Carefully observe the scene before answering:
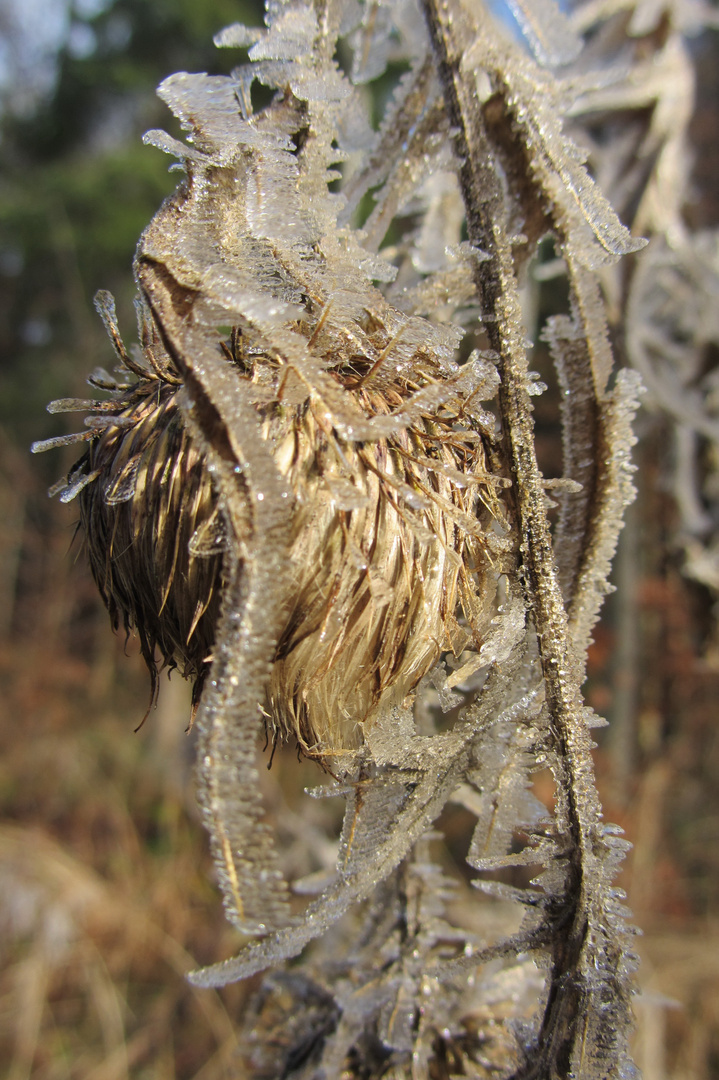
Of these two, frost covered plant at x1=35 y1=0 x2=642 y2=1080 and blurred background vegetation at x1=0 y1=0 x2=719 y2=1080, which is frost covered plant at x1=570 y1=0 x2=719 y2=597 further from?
frost covered plant at x1=35 y1=0 x2=642 y2=1080

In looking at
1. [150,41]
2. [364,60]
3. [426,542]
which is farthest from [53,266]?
[426,542]

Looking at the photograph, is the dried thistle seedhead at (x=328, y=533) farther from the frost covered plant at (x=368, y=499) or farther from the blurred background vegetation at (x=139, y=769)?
the blurred background vegetation at (x=139, y=769)

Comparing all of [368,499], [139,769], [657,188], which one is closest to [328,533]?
[368,499]

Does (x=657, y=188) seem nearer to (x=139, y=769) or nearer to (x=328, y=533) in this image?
(x=328, y=533)

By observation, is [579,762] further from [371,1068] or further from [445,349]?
[371,1068]

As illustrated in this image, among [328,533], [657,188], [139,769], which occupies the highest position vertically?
[657,188]

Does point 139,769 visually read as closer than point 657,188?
No

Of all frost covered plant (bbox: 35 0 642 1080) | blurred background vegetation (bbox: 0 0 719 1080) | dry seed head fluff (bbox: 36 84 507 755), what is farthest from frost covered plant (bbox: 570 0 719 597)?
dry seed head fluff (bbox: 36 84 507 755)
